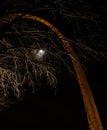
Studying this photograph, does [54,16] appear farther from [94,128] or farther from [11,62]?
[94,128]

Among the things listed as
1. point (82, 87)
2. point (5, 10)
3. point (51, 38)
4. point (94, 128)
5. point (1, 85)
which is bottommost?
point (94, 128)

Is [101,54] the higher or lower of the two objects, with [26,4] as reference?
lower

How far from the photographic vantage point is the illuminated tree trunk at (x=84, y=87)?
881 cm

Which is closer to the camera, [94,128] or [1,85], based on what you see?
[94,128]

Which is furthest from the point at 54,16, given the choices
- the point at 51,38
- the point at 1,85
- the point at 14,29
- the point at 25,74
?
the point at 1,85

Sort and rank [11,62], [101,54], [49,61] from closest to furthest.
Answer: [101,54] → [49,61] → [11,62]

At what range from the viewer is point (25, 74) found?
381 inches

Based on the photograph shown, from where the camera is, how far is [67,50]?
370 inches

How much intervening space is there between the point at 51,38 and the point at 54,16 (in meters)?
0.65

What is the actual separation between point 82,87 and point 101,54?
112 cm

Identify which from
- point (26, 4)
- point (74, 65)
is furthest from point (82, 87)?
point (26, 4)

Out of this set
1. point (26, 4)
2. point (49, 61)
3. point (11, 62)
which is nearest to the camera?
point (26, 4)

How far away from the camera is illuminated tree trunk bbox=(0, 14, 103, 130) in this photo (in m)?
8.81

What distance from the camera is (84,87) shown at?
9.28 metres
